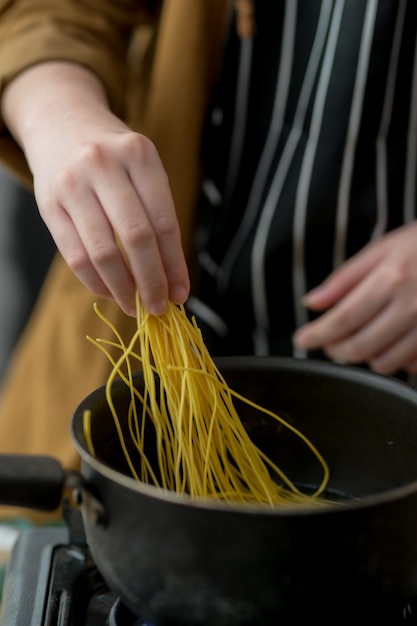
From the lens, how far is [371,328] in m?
0.87

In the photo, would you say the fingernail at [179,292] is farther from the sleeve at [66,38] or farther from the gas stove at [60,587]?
the sleeve at [66,38]

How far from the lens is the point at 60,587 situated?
596 mm

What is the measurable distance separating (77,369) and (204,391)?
47 centimetres

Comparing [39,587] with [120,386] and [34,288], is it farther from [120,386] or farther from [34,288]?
[34,288]

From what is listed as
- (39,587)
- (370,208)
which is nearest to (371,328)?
(370,208)

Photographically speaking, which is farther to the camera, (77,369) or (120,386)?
(77,369)

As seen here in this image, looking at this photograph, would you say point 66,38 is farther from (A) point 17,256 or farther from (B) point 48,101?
(A) point 17,256

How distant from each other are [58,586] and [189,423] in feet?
0.48

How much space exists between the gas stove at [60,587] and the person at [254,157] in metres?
0.34

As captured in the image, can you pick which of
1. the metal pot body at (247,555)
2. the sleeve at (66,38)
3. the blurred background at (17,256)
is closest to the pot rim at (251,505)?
the metal pot body at (247,555)

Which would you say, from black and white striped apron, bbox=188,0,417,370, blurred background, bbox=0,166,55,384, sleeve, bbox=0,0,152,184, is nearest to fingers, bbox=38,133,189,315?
sleeve, bbox=0,0,152,184

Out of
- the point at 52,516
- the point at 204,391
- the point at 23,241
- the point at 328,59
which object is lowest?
the point at 52,516

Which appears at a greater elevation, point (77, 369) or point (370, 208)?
point (370, 208)

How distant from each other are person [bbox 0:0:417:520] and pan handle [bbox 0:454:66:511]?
14.8 inches
